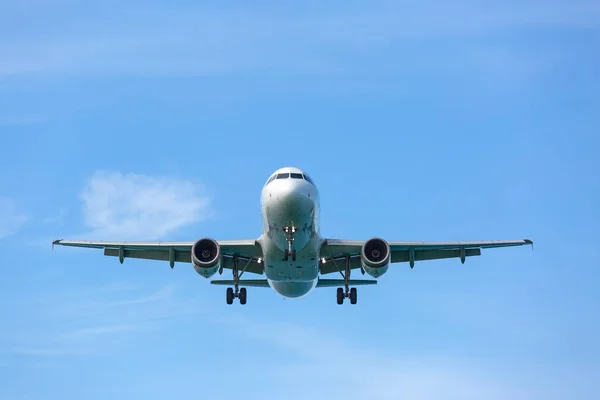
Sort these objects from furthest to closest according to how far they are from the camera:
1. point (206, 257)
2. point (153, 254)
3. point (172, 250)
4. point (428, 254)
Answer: point (153, 254) < point (428, 254) < point (172, 250) < point (206, 257)

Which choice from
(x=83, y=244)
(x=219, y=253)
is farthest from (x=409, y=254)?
(x=83, y=244)

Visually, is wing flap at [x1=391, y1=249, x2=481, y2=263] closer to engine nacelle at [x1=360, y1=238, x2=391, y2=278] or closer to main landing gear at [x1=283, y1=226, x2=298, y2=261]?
engine nacelle at [x1=360, y1=238, x2=391, y2=278]

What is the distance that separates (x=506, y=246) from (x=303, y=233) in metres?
11.9

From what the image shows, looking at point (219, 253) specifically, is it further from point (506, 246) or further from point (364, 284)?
point (506, 246)

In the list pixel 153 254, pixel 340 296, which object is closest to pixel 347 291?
pixel 340 296

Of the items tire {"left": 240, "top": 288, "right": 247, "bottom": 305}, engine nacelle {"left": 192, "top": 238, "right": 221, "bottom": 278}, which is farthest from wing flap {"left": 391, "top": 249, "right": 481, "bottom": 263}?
engine nacelle {"left": 192, "top": 238, "right": 221, "bottom": 278}

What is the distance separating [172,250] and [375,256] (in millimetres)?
10402

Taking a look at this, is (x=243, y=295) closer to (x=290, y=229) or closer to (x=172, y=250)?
(x=172, y=250)

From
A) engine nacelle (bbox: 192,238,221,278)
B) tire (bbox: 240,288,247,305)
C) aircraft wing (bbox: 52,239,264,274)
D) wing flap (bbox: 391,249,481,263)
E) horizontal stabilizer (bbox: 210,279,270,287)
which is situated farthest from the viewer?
wing flap (bbox: 391,249,481,263)

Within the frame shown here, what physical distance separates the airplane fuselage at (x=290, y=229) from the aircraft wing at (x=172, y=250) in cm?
130

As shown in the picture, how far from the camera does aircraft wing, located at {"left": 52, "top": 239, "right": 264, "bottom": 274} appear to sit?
4378 centimetres

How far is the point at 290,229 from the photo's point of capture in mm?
39562

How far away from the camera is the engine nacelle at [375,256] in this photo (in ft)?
138

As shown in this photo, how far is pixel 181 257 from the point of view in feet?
157
